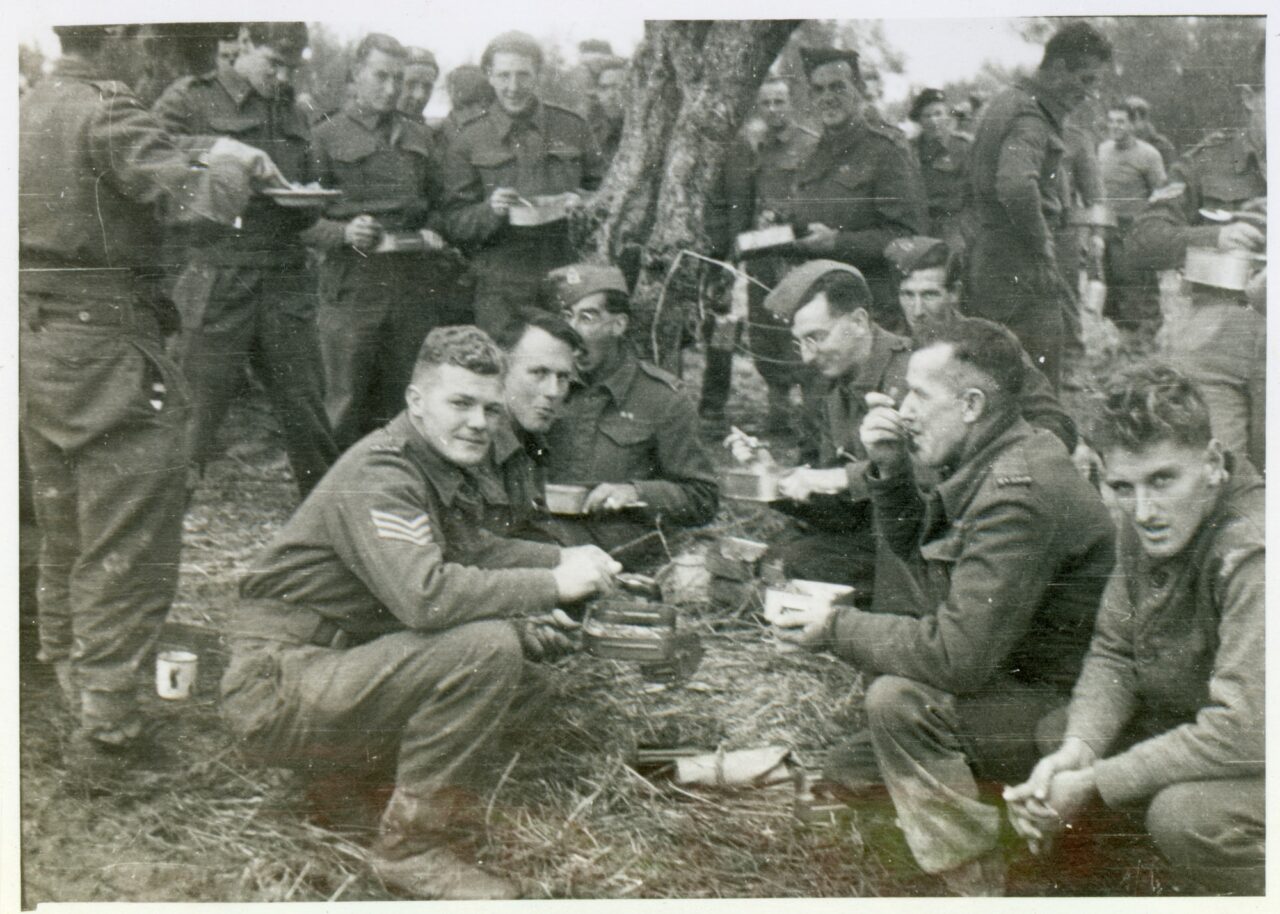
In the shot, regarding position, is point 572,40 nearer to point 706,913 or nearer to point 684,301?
point 684,301

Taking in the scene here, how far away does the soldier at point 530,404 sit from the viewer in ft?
12.2

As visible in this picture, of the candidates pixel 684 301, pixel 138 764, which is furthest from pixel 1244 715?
pixel 138 764

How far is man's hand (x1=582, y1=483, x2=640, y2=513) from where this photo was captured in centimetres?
375

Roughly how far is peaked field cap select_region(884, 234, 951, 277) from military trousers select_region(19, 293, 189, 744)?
2251mm

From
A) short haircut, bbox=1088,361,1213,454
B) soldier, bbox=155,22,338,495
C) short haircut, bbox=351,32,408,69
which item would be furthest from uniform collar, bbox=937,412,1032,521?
short haircut, bbox=351,32,408,69

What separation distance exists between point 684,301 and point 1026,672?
1511mm

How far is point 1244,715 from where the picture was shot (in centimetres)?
365

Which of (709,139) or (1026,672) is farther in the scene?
(709,139)

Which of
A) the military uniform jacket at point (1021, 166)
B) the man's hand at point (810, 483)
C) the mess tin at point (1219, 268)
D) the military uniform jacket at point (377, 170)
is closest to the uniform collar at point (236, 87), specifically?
the military uniform jacket at point (377, 170)

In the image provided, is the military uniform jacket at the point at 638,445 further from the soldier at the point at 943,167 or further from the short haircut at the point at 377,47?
the short haircut at the point at 377,47

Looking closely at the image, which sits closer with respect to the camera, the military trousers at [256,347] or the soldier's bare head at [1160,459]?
the soldier's bare head at [1160,459]

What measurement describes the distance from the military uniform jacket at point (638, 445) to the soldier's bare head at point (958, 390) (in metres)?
0.65

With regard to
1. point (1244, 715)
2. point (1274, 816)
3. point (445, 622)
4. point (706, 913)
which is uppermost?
point (445, 622)

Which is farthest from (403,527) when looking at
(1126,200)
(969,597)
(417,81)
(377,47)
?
(1126,200)
